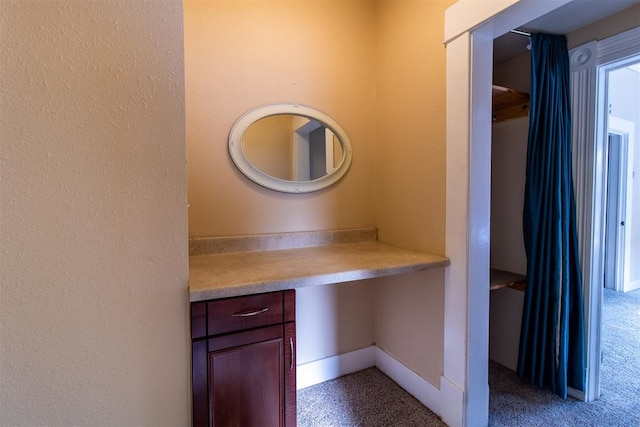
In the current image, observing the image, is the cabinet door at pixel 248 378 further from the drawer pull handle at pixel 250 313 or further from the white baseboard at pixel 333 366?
the white baseboard at pixel 333 366

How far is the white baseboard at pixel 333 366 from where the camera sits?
1.75 meters

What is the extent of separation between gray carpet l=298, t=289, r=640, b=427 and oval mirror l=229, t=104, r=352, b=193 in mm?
1180

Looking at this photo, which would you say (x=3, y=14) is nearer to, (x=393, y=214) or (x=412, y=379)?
(x=393, y=214)

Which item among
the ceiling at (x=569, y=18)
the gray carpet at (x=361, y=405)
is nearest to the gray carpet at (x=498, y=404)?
the gray carpet at (x=361, y=405)

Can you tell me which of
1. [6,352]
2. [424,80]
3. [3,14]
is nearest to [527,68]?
[424,80]

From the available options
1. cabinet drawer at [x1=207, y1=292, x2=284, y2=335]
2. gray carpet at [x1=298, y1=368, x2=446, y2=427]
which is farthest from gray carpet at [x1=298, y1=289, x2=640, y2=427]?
cabinet drawer at [x1=207, y1=292, x2=284, y2=335]

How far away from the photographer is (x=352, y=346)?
6.26ft

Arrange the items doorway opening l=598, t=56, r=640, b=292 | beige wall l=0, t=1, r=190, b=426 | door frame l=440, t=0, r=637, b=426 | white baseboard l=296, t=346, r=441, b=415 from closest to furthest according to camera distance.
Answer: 1. beige wall l=0, t=1, r=190, b=426
2. door frame l=440, t=0, r=637, b=426
3. white baseboard l=296, t=346, r=441, b=415
4. doorway opening l=598, t=56, r=640, b=292

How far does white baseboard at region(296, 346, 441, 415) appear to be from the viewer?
157 centimetres

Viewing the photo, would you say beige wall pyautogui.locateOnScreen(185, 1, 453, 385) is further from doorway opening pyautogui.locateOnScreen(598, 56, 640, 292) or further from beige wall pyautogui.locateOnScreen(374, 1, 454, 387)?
doorway opening pyautogui.locateOnScreen(598, 56, 640, 292)

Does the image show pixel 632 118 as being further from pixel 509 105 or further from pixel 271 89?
pixel 271 89

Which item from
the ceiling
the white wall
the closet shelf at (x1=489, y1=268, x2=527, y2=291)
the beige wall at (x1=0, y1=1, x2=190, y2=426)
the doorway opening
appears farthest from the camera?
the doorway opening

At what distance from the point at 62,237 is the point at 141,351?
0.41 m

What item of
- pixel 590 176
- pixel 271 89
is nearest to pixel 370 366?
pixel 590 176
